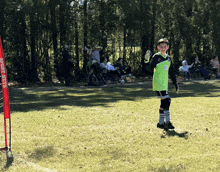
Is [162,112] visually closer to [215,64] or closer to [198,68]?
[198,68]

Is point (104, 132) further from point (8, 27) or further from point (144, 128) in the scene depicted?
point (8, 27)

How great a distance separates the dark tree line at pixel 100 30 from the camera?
766 inches

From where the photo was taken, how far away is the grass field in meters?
5.74

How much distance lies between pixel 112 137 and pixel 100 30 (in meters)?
15.4

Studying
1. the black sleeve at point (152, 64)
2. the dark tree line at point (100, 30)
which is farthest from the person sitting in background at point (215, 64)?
the black sleeve at point (152, 64)

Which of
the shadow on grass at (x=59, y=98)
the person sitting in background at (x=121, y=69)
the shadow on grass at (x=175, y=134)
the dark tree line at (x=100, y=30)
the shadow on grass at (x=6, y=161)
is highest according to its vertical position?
the dark tree line at (x=100, y=30)

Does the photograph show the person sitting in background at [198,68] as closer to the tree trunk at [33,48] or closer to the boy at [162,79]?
the tree trunk at [33,48]

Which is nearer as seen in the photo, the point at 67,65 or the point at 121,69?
the point at 67,65

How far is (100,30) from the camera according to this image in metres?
22.2

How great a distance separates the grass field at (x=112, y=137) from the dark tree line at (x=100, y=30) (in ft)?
24.8

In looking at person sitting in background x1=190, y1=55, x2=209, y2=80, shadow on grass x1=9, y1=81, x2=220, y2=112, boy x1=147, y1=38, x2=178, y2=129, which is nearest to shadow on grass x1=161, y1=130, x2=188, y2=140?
Answer: boy x1=147, y1=38, x2=178, y2=129


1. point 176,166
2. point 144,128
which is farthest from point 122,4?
point 176,166

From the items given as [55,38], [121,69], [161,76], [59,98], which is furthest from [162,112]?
[55,38]

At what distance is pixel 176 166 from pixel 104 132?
2.70 m
